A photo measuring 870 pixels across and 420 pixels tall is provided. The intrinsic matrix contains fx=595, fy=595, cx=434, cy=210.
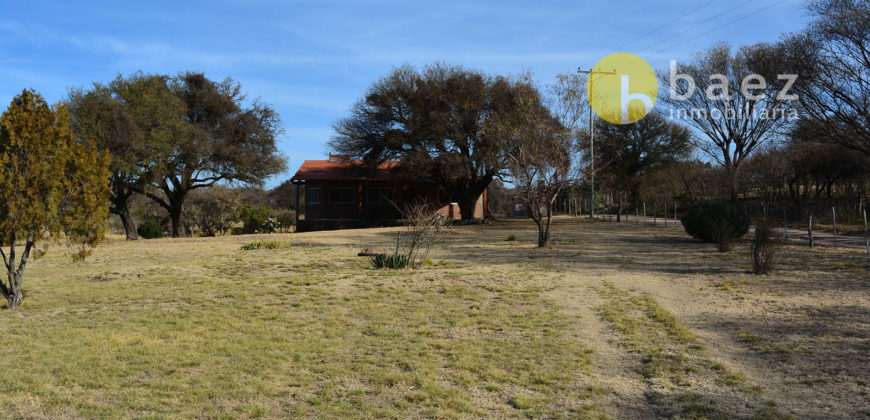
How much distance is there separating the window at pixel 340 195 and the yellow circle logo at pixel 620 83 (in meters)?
15.2

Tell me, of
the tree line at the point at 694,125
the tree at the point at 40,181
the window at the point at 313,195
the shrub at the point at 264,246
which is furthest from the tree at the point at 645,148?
the tree at the point at 40,181

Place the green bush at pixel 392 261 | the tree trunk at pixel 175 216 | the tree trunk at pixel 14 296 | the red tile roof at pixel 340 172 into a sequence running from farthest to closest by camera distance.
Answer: the red tile roof at pixel 340 172 → the tree trunk at pixel 175 216 → the green bush at pixel 392 261 → the tree trunk at pixel 14 296

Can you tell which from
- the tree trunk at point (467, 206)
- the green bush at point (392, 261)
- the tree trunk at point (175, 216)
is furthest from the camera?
the tree trunk at point (467, 206)

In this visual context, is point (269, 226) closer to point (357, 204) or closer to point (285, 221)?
point (285, 221)

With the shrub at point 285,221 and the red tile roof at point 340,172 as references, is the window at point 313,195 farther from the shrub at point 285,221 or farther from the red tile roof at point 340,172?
the shrub at point 285,221

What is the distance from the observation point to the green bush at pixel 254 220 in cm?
3356

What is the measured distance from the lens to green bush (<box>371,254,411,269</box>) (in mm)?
12867

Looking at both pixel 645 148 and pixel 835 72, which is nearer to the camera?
pixel 835 72

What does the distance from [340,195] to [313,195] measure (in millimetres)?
1623

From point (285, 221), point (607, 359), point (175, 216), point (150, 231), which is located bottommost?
point (607, 359)

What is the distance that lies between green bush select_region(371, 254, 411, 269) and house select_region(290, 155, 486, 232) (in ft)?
69.2

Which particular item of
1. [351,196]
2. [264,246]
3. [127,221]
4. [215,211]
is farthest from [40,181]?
[351,196]

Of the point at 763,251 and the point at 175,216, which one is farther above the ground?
the point at 175,216

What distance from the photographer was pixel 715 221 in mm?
18141
